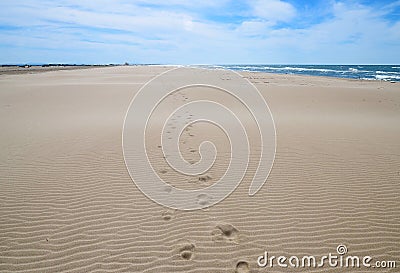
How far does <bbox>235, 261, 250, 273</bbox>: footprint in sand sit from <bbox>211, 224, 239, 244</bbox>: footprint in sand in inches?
13.8

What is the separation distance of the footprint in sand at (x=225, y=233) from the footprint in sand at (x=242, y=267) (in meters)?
0.35

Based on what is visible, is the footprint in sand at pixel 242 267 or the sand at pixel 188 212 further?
the sand at pixel 188 212

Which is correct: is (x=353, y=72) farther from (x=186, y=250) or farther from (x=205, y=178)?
(x=186, y=250)

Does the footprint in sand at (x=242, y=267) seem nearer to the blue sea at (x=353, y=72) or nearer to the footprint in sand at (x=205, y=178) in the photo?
the footprint in sand at (x=205, y=178)

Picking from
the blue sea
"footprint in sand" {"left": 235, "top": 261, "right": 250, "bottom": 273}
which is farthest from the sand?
the blue sea

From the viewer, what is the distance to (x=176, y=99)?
15828mm

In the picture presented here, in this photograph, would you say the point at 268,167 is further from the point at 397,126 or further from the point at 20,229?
the point at 397,126

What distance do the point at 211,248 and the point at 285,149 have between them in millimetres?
4617

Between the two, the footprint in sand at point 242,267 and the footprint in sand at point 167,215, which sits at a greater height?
the footprint in sand at point 167,215

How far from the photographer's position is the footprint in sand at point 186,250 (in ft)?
10.9

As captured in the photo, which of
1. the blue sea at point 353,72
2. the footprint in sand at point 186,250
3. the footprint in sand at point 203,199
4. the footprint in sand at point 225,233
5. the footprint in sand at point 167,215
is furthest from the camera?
the blue sea at point 353,72

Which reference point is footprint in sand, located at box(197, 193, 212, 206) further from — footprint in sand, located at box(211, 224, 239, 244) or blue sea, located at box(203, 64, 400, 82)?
blue sea, located at box(203, 64, 400, 82)

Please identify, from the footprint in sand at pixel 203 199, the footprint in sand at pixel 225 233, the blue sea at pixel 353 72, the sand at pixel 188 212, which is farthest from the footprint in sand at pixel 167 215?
the blue sea at pixel 353 72

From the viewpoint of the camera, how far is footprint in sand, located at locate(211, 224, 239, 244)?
11.8ft
